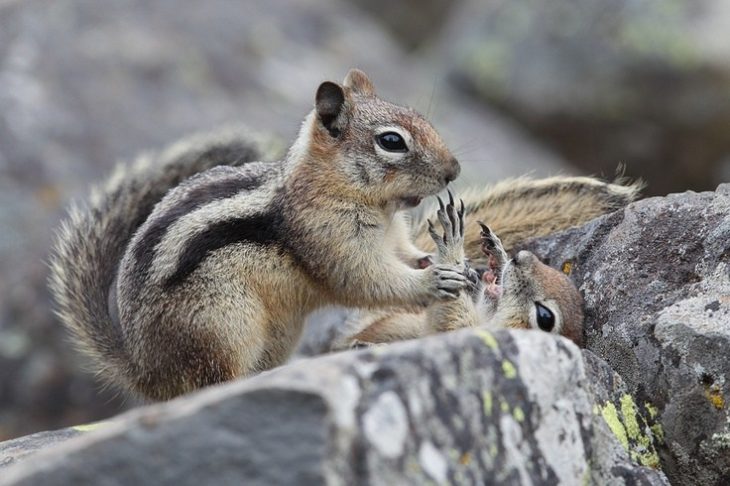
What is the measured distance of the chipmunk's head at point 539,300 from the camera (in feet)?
14.3

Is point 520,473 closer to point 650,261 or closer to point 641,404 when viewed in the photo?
point 641,404

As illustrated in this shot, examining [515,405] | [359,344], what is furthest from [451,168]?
[515,405]

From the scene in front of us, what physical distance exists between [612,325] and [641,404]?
422 millimetres

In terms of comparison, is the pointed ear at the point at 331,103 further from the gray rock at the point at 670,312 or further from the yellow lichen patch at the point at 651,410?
the yellow lichen patch at the point at 651,410

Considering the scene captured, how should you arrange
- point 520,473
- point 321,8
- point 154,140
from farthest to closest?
point 321,8
point 154,140
point 520,473

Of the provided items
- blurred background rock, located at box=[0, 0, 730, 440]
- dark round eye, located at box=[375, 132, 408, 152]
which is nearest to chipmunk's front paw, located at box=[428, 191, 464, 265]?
dark round eye, located at box=[375, 132, 408, 152]

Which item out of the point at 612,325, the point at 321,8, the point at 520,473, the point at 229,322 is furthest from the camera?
the point at 321,8

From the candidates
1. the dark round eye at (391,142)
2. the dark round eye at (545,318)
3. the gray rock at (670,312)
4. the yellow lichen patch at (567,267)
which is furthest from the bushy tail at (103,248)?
the gray rock at (670,312)

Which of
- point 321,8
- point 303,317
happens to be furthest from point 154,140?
point 303,317

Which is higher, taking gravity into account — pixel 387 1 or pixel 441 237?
pixel 387 1

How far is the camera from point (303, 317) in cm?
497

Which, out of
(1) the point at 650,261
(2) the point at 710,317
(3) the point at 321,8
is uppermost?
(3) the point at 321,8

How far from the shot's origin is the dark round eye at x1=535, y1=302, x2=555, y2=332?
4.36 m

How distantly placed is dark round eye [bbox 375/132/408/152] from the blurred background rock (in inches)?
140
